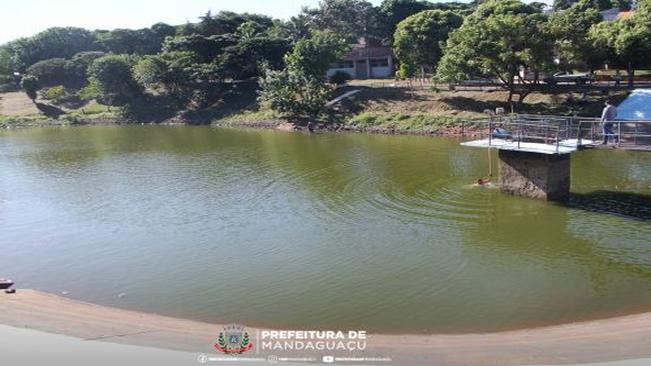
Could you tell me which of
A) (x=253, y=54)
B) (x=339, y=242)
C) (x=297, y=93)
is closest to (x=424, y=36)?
(x=297, y=93)

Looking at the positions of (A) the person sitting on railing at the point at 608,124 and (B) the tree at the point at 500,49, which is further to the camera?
(B) the tree at the point at 500,49

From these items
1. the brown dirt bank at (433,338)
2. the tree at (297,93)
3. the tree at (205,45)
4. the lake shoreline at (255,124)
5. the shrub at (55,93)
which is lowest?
the brown dirt bank at (433,338)

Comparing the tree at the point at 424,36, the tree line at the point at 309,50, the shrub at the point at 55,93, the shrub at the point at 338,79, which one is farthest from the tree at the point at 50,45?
the tree at the point at 424,36

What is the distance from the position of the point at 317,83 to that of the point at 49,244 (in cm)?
4378

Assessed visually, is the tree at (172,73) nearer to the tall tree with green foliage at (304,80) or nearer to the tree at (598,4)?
the tall tree with green foliage at (304,80)

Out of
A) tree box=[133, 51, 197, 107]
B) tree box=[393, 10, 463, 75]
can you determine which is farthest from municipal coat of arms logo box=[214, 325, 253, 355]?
tree box=[133, 51, 197, 107]

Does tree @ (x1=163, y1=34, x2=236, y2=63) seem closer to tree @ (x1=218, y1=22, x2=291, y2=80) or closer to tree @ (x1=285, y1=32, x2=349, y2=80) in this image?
tree @ (x1=218, y1=22, x2=291, y2=80)

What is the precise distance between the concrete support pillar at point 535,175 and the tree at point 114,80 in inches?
2525

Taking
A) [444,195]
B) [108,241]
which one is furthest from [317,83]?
[108,241]

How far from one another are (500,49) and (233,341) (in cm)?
4309

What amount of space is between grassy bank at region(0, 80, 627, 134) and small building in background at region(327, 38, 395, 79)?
9.76m

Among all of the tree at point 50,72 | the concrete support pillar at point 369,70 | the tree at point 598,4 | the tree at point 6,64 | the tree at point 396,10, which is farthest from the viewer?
the tree at point 6,64

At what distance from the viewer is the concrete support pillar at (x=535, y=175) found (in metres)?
30.5

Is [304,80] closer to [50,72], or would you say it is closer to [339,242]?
[339,242]
